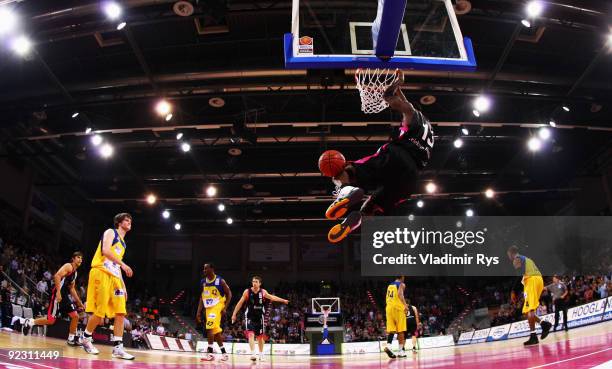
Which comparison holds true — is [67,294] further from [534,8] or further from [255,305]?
[534,8]

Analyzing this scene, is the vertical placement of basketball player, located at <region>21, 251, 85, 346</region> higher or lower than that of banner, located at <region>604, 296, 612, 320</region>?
higher

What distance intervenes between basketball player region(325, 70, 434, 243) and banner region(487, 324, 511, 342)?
54.1 ft

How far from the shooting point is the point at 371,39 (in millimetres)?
7512

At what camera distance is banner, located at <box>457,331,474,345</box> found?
21.0m

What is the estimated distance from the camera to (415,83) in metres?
14.8

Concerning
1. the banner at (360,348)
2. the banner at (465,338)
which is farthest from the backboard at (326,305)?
the banner at (465,338)

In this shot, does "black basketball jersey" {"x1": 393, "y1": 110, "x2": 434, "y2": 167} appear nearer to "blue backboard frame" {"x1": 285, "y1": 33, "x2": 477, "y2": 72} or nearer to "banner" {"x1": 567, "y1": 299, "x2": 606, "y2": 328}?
"blue backboard frame" {"x1": 285, "y1": 33, "x2": 477, "y2": 72}

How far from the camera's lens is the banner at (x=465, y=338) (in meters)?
21.0

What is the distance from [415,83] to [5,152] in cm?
1829

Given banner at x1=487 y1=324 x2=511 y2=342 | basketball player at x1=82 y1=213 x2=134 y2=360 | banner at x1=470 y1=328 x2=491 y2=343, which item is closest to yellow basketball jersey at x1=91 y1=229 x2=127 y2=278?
basketball player at x1=82 y1=213 x2=134 y2=360

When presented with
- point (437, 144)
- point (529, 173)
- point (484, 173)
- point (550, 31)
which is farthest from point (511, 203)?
point (550, 31)

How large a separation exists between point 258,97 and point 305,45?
26.6ft

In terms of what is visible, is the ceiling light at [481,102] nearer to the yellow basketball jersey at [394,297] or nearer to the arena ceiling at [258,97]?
the arena ceiling at [258,97]

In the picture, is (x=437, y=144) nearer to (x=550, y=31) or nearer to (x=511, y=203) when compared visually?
(x=550, y=31)
